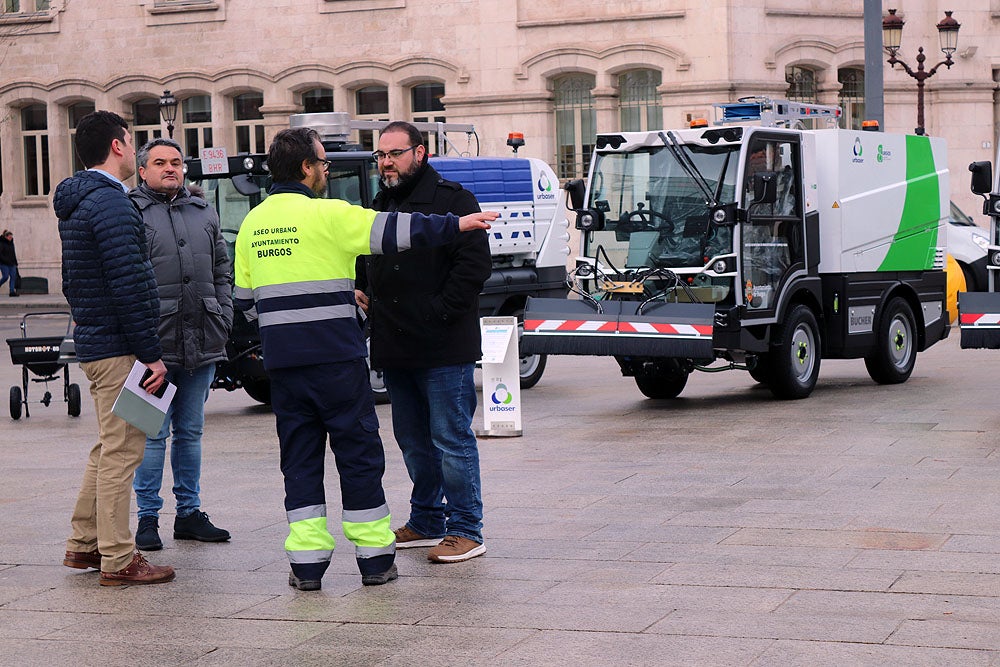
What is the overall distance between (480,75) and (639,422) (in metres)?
23.2

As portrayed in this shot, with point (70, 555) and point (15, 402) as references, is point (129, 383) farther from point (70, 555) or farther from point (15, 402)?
point (15, 402)

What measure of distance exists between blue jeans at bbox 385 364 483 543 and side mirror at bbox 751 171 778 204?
21.5 feet

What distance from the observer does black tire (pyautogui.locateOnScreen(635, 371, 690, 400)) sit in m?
14.7

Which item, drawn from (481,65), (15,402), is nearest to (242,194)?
(15,402)

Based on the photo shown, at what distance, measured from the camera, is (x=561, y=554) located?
756 cm

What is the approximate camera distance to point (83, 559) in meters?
7.42

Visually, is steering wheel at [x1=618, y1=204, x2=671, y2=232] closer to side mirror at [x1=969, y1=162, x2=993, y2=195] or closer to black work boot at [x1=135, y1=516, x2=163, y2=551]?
side mirror at [x1=969, y1=162, x2=993, y2=195]

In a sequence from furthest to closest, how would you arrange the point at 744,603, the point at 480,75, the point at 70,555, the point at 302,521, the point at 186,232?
the point at 480,75
the point at 186,232
the point at 70,555
the point at 302,521
the point at 744,603

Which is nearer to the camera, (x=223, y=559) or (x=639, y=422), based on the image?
(x=223, y=559)

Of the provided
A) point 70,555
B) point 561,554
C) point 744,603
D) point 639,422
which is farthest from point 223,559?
point 639,422

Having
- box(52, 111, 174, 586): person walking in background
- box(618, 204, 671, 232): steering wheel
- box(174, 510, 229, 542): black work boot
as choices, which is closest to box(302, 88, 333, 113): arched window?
box(618, 204, 671, 232): steering wheel

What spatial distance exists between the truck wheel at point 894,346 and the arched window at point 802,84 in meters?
19.5

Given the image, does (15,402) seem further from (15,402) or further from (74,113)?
(74,113)

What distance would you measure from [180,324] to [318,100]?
1170 inches
